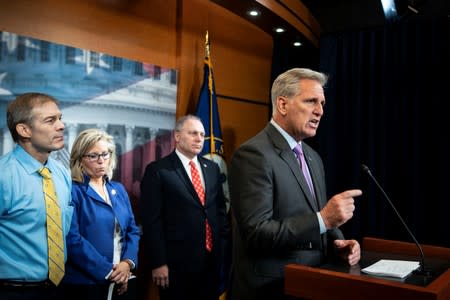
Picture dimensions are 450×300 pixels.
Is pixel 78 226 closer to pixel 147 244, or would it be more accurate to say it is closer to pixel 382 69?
pixel 147 244

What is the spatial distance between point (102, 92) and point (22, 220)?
129cm

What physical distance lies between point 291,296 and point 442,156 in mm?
2922

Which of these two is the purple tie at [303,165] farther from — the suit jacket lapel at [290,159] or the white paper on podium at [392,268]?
the white paper on podium at [392,268]

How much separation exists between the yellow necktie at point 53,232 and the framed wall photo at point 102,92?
1.96ft

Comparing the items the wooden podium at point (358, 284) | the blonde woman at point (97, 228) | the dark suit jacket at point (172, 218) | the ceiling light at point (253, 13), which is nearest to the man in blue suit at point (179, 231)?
the dark suit jacket at point (172, 218)

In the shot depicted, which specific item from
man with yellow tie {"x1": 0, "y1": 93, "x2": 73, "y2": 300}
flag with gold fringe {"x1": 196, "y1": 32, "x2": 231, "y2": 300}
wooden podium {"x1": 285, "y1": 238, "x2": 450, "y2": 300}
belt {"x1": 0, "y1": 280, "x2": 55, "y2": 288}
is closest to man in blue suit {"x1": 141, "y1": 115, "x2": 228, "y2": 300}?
flag with gold fringe {"x1": 196, "y1": 32, "x2": 231, "y2": 300}

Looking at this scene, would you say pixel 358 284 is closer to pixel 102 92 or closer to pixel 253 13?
pixel 102 92

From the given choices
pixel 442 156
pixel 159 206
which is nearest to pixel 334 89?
pixel 442 156

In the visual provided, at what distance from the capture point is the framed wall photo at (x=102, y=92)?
2424 millimetres

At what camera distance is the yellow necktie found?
1.87m

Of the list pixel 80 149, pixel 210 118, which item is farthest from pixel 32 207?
pixel 210 118

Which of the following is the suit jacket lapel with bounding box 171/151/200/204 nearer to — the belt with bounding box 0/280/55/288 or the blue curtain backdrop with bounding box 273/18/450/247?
the belt with bounding box 0/280/55/288

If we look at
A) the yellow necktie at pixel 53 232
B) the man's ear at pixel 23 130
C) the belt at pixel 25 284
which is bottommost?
the belt at pixel 25 284

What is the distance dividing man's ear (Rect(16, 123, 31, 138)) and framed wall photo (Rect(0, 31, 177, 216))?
52 centimetres
